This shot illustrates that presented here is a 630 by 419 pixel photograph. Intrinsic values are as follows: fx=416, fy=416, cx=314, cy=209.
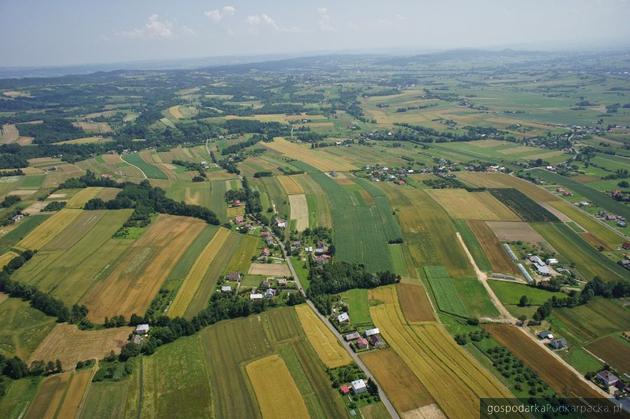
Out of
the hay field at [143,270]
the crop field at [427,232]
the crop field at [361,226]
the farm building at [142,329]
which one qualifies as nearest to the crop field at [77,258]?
the hay field at [143,270]

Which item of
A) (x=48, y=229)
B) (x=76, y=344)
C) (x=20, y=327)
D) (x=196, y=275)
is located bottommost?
(x=76, y=344)

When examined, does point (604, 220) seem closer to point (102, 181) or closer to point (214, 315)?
point (214, 315)

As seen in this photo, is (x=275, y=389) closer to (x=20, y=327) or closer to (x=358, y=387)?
(x=358, y=387)

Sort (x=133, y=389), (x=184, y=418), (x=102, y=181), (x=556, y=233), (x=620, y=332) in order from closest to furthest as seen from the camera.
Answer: (x=184, y=418), (x=133, y=389), (x=620, y=332), (x=556, y=233), (x=102, y=181)

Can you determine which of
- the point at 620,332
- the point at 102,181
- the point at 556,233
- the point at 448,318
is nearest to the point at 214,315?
the point at 448,318

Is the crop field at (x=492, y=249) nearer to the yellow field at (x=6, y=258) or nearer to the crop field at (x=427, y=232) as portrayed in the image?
the crop field at (x=427, y=232)

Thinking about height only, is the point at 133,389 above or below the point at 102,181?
below

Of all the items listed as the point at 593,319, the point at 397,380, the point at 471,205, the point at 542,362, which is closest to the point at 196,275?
the point at 397,380
